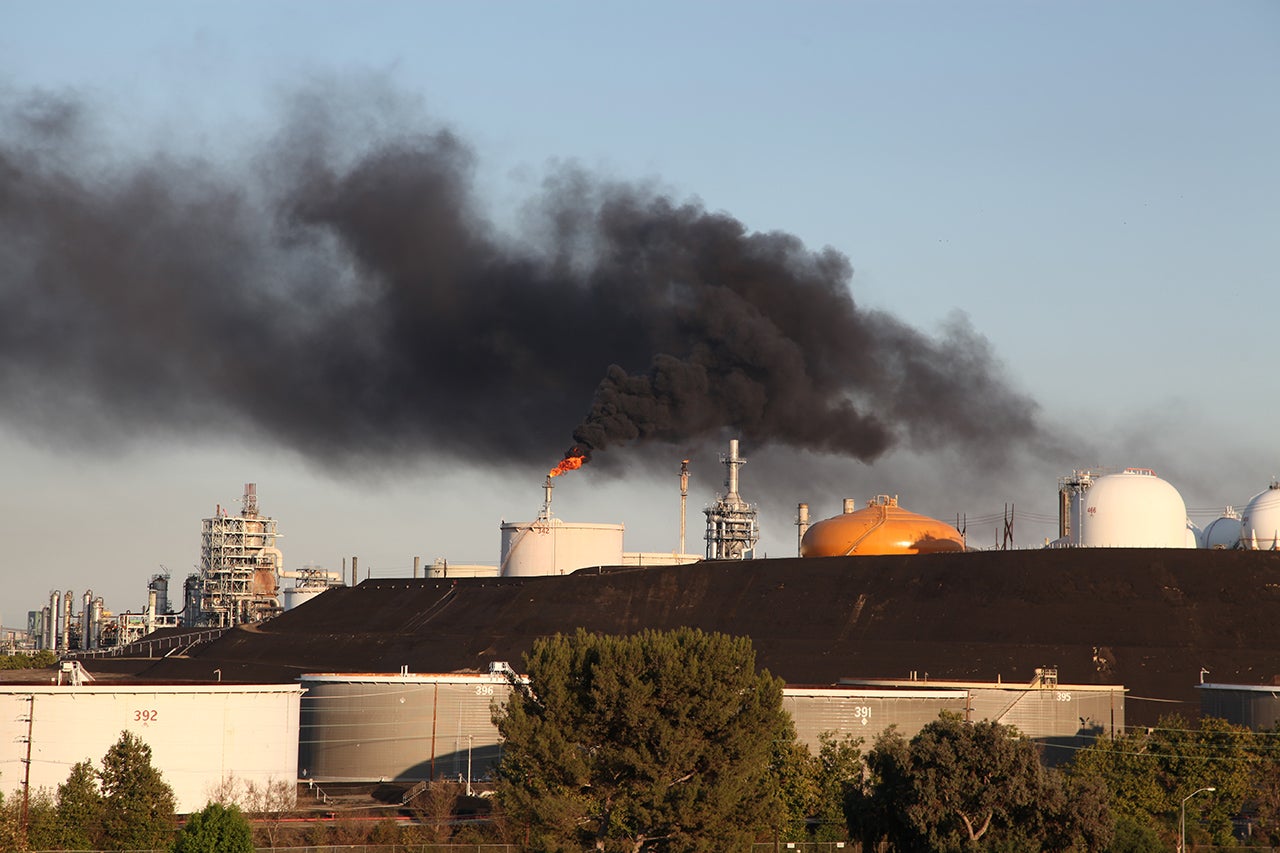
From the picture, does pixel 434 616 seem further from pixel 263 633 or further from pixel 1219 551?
pixel 1219 551

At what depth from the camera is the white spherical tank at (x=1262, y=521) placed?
9112 cm

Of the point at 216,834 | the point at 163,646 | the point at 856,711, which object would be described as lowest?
the point at 216,834

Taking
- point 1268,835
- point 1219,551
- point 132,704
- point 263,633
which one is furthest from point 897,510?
point 132,704

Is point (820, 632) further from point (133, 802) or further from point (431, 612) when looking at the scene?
point (133, 802)

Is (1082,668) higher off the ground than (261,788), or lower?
higher

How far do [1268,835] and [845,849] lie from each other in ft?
46.6

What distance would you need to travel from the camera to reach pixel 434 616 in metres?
104

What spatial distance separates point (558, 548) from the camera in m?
114

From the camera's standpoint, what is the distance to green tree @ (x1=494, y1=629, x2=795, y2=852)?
4206 centimetres

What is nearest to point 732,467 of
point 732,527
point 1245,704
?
point 732,527

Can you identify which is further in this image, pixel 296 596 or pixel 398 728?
pixel 296 596

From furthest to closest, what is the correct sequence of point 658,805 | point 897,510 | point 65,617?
point 65,617
point 897,510
point 658,805

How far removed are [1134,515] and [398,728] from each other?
43811mm

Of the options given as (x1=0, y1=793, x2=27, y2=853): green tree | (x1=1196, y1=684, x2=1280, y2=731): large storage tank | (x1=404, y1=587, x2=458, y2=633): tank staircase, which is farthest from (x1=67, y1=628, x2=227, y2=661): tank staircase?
(x1=1196, y1=684, x2=1280, y2=731): large storage tank
